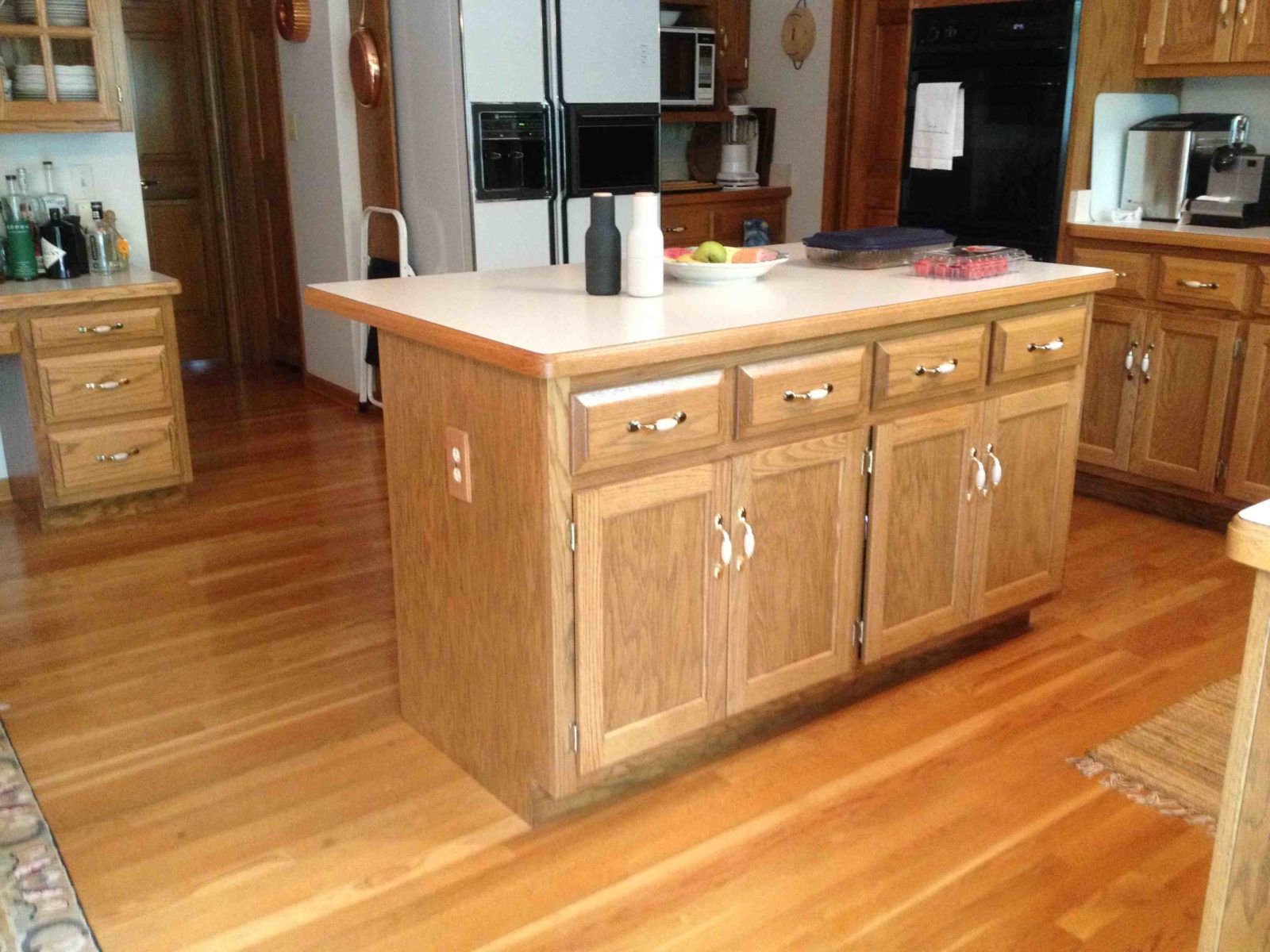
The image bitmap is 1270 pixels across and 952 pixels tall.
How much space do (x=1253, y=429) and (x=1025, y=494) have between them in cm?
127

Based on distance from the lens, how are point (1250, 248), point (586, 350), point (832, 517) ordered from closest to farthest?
Answer: point (586, 350) < point (832, 517) < point (1250, 248)

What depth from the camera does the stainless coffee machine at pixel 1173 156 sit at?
3.90 m

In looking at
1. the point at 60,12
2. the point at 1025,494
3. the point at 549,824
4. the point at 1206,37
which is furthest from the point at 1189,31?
the point at 60,12

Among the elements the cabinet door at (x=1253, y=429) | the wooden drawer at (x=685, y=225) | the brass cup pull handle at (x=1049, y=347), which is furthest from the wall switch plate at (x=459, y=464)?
the wooden drawer at (x=685, y=225)

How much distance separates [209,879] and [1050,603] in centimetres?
225

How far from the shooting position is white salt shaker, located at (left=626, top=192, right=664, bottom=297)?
223cm

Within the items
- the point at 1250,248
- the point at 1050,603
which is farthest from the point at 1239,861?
the point at 1250,248

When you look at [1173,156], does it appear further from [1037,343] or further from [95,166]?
[95,166]

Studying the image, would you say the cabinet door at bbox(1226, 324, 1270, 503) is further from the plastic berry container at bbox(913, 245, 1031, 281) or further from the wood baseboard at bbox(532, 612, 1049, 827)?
the plastic berry container at bbox(913, 245, 1031, 281)

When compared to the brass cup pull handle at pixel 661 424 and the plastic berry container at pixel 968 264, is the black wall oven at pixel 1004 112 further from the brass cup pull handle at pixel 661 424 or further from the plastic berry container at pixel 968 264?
the brass cup pull handle at pixel 661 424

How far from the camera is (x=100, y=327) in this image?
362 cm

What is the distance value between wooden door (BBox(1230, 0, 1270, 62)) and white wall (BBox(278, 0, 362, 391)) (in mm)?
3300

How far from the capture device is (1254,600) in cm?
120

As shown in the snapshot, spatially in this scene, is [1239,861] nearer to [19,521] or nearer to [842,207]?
[19,521]
